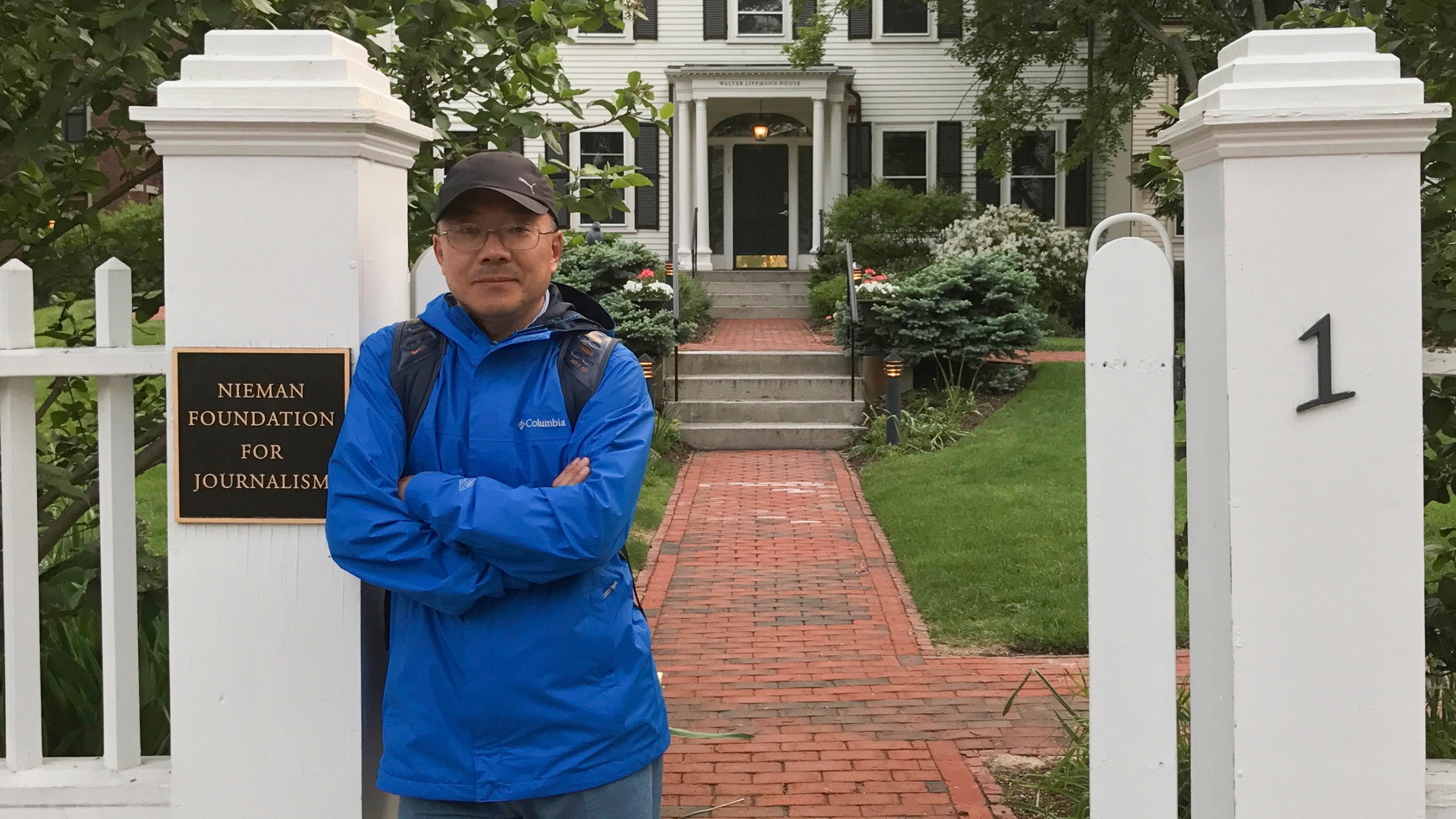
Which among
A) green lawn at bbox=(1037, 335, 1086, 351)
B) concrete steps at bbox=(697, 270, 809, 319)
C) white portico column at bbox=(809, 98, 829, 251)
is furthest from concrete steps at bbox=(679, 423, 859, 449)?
white portico column at bbox=(809, 98, 829, 251)

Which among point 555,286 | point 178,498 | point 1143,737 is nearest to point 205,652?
point 178,498

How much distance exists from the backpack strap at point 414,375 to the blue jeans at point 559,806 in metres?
0.62

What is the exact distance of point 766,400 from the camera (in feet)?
46.7

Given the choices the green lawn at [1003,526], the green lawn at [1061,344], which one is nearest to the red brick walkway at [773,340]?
the green lawn at [1061,344]

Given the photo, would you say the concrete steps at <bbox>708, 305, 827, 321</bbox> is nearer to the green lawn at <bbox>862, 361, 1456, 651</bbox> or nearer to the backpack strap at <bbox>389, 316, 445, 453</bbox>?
the green lawn at <bbox>862, 361, 1456, 651</bbox>

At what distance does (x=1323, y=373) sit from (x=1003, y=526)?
20.6ft

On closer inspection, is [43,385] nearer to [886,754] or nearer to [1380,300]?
[886,754]

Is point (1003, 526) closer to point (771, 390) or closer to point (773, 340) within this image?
point (771, 390)

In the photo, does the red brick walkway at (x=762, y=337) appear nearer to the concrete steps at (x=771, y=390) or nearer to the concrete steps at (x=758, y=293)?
the concrete steps at (x=758, y=293)

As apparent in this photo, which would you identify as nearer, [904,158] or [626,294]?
[626,294]

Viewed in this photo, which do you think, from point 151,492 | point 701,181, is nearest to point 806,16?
point 701,181

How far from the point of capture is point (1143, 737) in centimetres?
260

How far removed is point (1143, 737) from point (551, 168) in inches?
104

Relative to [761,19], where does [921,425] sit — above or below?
below
